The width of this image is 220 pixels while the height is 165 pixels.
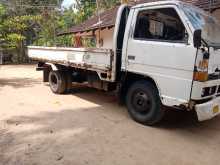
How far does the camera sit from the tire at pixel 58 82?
8.48m

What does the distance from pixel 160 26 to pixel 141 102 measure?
1.58 meters

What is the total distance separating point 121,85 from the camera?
602 centimetres

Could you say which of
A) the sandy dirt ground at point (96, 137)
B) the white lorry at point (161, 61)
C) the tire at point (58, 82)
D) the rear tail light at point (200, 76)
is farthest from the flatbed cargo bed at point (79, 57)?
the rear tail light at point (200, 76)

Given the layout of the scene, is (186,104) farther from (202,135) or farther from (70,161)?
(70,161)

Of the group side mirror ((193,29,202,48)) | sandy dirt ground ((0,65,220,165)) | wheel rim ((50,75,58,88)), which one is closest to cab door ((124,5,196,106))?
side mirror ((193,29,202,48))

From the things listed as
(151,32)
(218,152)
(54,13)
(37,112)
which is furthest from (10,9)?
(218,152)

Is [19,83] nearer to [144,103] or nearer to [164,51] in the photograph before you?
[144,103]

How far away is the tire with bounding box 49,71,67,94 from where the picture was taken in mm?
8477

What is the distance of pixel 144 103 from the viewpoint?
18.2ft

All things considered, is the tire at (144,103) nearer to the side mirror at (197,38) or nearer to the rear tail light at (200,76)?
the rear tail light at (200,76)

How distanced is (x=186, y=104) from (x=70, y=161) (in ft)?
7.25

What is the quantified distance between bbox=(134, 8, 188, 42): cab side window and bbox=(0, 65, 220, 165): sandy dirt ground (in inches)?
72.8

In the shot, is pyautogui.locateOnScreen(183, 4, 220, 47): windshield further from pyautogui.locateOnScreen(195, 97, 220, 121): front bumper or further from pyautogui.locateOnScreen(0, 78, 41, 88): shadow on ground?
pyautogui.locateOnScreen(0, 78, 41, 88): shadow on ground

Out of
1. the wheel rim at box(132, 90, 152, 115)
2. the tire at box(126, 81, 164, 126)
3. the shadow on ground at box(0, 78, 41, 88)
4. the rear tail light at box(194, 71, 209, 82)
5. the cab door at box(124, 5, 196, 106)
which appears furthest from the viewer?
the shadow on ground at box(0, 78, 41, 88)
